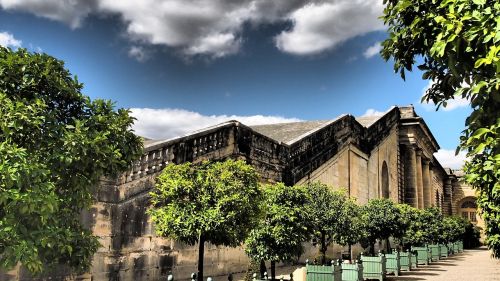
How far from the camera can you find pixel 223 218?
27.8ft

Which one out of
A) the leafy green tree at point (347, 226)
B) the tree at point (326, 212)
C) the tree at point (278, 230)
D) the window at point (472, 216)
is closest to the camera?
the tree at point (278, 230)

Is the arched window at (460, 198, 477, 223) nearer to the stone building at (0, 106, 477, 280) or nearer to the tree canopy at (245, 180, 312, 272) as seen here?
the stone building at (0, 106, 477, 280)

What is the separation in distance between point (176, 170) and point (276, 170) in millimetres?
9524

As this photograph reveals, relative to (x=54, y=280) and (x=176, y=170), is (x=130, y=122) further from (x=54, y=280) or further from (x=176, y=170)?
(x=54, y=280)

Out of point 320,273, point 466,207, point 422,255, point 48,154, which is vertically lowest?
point 422,255

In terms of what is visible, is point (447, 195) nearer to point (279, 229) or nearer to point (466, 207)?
point (466, 207)

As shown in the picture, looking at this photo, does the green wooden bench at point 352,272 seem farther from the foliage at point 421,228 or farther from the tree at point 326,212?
the foliage at point 421,228

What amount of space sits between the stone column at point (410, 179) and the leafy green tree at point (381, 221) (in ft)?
79.1

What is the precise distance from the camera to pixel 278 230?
10711 millimetres

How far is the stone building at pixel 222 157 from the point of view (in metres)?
10.6

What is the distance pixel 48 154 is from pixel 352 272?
11.8 m

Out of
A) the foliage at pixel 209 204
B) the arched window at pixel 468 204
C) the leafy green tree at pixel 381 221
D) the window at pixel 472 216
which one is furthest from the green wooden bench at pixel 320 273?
the arched window at pixel 468 204

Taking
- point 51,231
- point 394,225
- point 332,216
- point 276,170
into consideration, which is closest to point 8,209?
point 51,231

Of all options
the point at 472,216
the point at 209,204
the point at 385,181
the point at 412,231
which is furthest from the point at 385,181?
the point at 472,216
